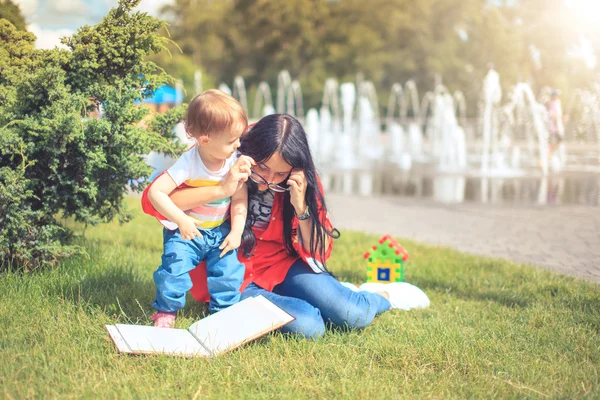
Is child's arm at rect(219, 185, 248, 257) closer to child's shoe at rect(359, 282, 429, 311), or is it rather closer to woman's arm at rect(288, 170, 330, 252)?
woman's arm at rect(288, 170, 330, 252)

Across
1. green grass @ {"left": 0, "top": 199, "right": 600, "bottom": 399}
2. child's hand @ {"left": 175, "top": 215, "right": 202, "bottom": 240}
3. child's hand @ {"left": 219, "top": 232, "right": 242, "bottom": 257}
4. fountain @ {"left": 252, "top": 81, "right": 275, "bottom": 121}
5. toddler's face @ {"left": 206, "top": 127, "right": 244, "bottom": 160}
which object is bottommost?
green grass @ {"left": 0, "top": 199, "right": 600, "bottom": 399}

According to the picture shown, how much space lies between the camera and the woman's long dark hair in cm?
308

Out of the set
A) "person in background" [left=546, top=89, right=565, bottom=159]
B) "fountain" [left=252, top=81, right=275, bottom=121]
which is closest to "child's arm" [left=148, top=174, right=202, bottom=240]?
"person in background" [left=546, top=89, right=565, bottom=159]

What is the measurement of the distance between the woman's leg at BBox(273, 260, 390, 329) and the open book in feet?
1.16

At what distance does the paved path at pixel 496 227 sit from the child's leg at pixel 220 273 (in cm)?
254

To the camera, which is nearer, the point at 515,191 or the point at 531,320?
the point at 531,320

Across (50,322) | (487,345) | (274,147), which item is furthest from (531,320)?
(50,322)

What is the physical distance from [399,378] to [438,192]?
7.54 m

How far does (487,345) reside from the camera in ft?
9.78

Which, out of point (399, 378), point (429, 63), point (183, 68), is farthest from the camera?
point (429, 63)

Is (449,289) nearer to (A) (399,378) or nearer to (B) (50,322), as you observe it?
(A) (399,378)

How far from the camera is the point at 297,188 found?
311cm

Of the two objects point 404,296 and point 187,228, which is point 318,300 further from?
point 187,228

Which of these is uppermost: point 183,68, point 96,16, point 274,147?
point 183,68
